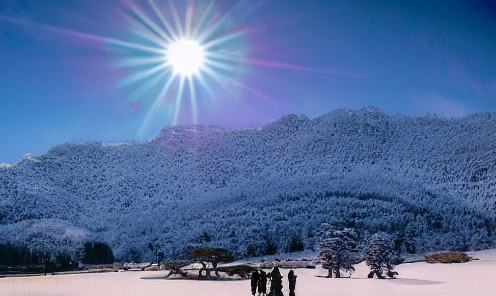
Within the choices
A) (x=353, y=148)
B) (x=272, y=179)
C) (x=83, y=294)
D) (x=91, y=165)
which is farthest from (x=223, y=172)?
(x=83, y=294)

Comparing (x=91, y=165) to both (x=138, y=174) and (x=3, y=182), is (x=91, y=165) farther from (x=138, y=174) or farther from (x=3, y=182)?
(x=3, y=182)

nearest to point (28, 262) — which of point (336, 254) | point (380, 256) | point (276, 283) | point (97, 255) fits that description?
point (97, 255)

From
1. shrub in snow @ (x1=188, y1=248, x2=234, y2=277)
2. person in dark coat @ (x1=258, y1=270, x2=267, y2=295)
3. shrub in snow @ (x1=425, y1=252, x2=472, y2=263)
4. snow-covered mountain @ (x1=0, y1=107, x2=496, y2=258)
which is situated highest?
snow-covered mountain @ (x1=0, y1=107, x2=496, y2=258)

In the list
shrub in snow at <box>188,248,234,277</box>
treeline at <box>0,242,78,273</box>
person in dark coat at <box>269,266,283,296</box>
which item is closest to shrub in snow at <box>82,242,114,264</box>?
treeline at <box>0,242,78,273</box>

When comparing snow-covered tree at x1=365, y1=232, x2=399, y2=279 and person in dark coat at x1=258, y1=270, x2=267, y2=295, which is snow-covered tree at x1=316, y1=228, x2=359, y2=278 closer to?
snow-covered tree at x1=365, y1=232, x2=399, y2=279

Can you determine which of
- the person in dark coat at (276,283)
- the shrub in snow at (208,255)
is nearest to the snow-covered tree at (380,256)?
the shrub in snow at (208,255)

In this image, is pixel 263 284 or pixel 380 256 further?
pixel 380 256

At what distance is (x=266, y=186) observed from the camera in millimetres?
104062

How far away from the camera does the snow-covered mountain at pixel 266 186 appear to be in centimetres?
7725

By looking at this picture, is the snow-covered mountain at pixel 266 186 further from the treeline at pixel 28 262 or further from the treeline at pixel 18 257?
the treeline at pixel 28 262

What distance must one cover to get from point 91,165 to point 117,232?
2338 inches

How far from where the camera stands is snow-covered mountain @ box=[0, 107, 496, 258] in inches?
3041

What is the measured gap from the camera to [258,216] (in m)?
84.4

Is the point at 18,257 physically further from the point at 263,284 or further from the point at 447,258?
the point at 447,258
